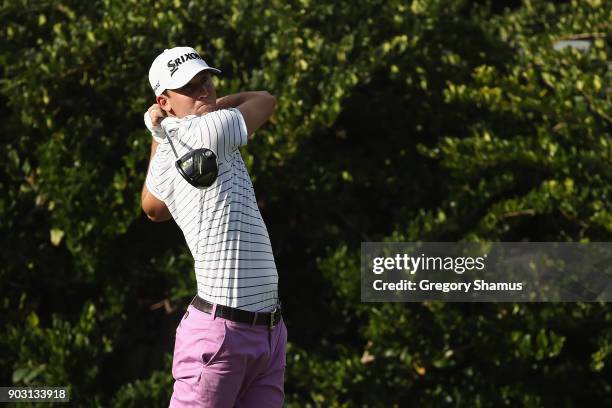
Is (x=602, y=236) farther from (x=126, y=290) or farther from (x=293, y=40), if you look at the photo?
(x=126, y=290)

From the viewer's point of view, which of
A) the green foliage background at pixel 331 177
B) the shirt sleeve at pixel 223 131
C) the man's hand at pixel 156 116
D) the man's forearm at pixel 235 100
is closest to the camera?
the shirt sleeve at pixel 223 131

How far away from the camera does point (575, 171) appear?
19.3 feet

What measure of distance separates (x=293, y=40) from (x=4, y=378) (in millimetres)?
2597

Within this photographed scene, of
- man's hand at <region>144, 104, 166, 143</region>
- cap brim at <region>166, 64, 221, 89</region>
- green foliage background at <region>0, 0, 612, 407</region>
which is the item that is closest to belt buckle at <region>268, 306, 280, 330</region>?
man's hand at <region>144, 104, 166, 143</region>

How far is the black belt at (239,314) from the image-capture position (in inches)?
144

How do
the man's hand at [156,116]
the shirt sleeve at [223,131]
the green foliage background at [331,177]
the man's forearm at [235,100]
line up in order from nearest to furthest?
the shirt sleeve at [223,131]
the man's hand at [156,116]
the man's forearm at [235,100]
the green foliage background at [331,177]

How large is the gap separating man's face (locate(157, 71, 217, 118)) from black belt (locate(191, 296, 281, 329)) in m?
0.66

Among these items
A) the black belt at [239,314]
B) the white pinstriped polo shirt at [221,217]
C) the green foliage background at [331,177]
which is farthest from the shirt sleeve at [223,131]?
the green foliage background at [331,177]

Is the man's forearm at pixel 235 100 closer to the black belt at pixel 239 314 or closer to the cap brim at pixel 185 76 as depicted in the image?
the cap brim at pixel 185 76

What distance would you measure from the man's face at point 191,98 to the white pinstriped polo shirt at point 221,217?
64 mm

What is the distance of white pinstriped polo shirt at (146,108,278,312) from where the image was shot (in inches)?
144

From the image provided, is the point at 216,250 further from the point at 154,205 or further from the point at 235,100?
the point at 235,100

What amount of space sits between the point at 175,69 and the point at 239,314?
0.88 meters

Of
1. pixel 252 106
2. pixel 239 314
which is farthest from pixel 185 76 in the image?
pixel 239 314
